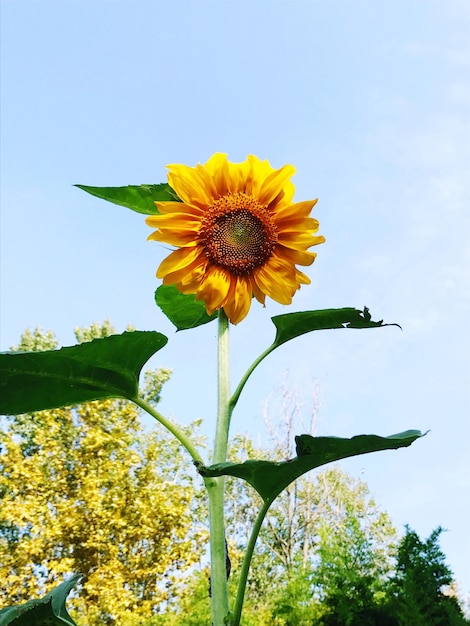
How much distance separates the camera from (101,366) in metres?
1.01

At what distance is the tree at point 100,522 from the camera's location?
10.3 metres

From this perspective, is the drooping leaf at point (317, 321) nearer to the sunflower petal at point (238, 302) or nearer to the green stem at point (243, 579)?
the sunflower petal at point (238, 302)

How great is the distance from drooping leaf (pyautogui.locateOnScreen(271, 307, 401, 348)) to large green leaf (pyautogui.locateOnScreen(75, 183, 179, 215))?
33 centimetres

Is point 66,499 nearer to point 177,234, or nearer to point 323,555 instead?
point 323,555

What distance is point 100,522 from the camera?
34.5 feet

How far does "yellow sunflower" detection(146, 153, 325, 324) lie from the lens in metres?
1.19

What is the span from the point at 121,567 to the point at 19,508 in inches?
78.9

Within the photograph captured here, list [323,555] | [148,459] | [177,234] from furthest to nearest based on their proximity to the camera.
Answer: [148,459] < [323,555] < [177,234]

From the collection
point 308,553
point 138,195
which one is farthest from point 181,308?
point 308,553

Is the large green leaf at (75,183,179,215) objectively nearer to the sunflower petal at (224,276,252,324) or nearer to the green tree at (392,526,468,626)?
the sunflower petal at (224,276,252,324)

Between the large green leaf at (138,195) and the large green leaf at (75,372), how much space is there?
31 centimetres

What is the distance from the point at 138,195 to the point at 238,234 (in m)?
0.20

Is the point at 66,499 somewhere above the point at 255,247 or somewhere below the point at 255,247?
above

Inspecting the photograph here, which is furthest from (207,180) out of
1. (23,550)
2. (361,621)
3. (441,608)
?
(23,550)
